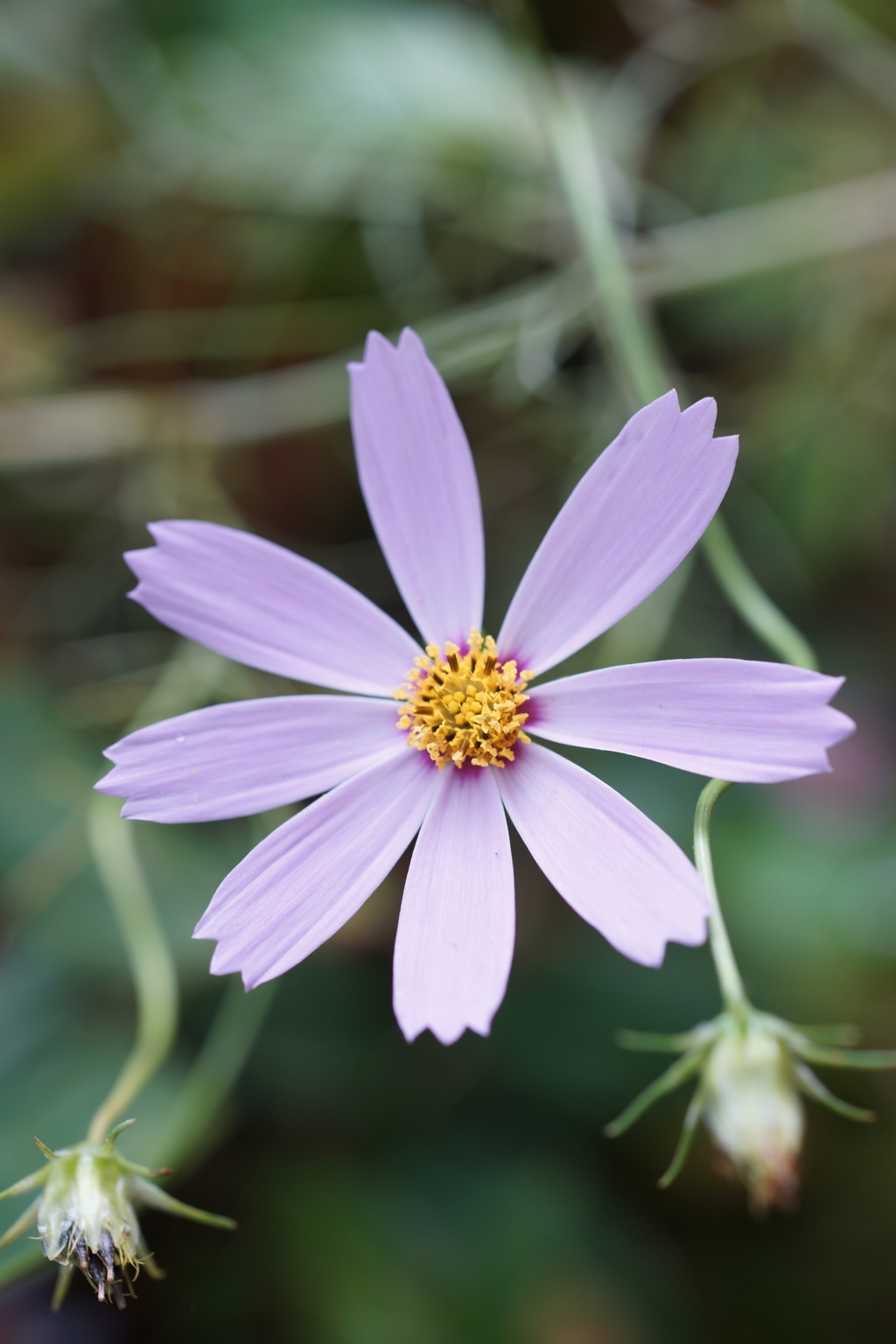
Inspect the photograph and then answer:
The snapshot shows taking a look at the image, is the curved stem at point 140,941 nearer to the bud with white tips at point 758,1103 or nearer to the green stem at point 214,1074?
the green stem at point 214,1074

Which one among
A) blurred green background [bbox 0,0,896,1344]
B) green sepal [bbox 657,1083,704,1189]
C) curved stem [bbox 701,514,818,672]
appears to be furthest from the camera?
blurred green background [bbox 0,0,896,1344]

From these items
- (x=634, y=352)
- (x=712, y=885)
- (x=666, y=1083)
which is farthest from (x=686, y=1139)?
(x=634, y=352)

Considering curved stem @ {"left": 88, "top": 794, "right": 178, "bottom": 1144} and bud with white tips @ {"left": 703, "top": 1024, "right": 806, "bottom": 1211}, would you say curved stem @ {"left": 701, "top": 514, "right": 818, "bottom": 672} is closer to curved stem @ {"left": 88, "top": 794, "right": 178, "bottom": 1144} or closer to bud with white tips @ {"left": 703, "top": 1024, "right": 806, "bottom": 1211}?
bud with white tips @ {"left": 703, "top": 1024, "right": 806, "bottom": 1211}

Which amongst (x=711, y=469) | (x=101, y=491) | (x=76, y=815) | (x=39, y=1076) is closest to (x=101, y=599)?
(x=101, y=491)

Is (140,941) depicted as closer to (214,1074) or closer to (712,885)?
(214,1074)

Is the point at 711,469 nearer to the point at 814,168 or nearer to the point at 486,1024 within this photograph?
the point at 486,1024

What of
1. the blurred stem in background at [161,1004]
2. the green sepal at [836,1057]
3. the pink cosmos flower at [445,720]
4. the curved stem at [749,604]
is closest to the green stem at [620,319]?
the curved stem at [749,604]

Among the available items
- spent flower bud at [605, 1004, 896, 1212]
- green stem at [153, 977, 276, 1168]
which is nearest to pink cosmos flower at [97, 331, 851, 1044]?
spent flower bud at [605, 1004, 896, 1212]
